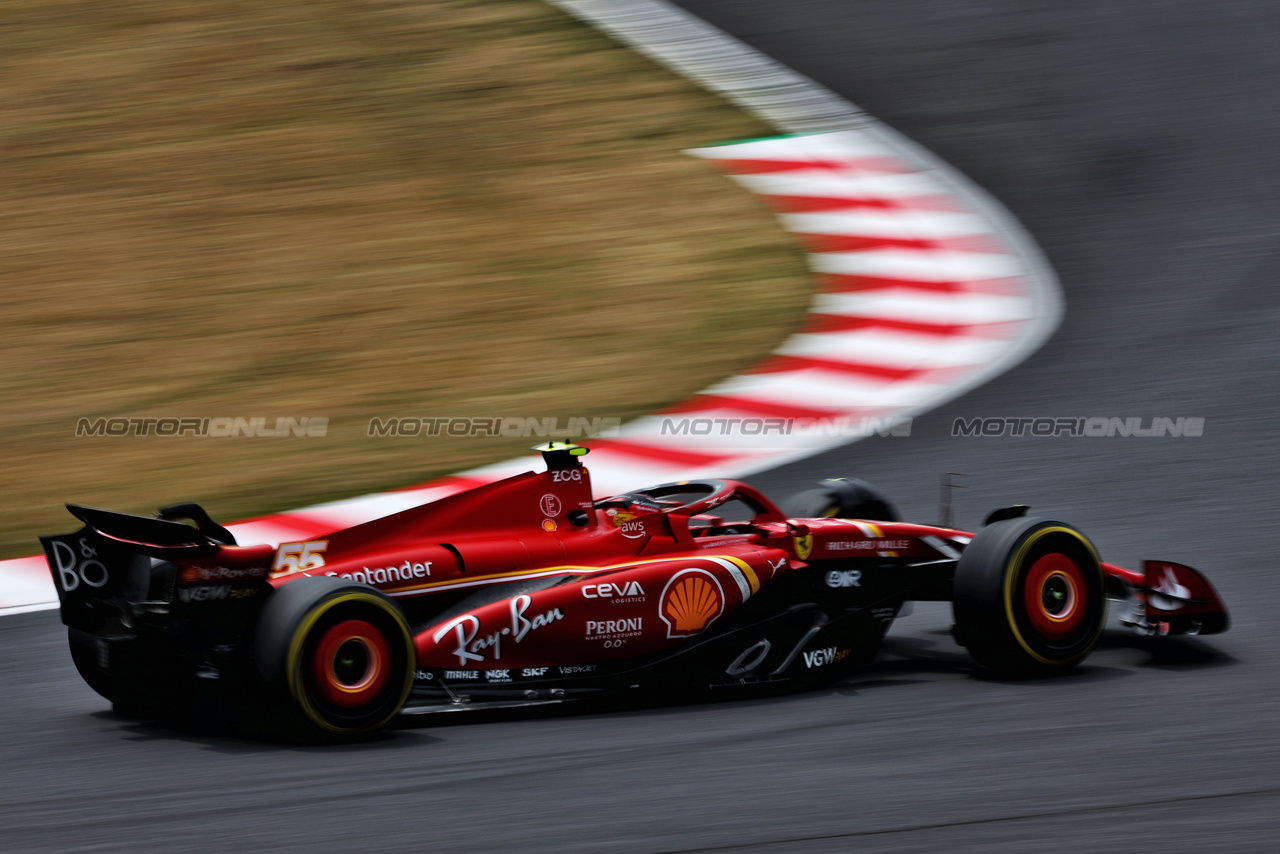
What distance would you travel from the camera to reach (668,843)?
3.42m

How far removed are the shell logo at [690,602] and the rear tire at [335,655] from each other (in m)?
0.83

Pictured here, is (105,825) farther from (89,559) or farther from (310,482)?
(310,482)

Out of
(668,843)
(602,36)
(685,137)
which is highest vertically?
(602,36)

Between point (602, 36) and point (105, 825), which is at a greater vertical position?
point (602, 36)

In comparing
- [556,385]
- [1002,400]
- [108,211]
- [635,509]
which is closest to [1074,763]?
[635,509]

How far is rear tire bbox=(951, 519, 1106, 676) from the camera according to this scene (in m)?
4.81

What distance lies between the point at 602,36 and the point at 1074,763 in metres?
10.1

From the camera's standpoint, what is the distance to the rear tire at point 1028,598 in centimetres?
481

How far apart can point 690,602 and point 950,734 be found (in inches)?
33.5
